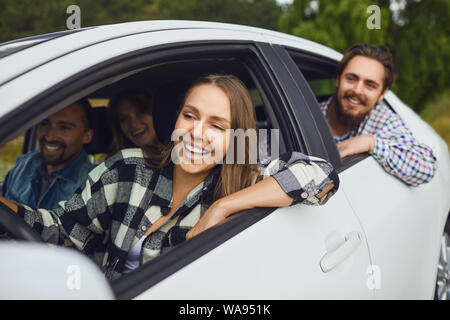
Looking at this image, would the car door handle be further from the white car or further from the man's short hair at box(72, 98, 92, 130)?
the man's short hair at box(72, 98, 92, 130)

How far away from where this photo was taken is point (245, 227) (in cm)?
117

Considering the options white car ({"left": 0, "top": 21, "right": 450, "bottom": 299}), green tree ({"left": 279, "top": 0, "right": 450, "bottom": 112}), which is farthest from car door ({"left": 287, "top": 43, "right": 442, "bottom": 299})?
green tree ({"left": 279, "top": 0, "right": 450, "bottom": 112})

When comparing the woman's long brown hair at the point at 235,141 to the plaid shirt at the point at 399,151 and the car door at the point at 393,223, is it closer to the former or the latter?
the car door at the point at 393,223

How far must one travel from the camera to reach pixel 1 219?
3.18ft

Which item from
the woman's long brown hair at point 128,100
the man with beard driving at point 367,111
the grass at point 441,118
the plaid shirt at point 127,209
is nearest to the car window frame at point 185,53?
the plaid shirt at point 127,209

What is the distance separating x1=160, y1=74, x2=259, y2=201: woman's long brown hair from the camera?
149cm

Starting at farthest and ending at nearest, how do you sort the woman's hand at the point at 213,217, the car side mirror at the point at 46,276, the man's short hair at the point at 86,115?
the man's short hair at the point at 86,115 → the woman's hand at the point at 213,217 → the car side mirror at the point at 46,276

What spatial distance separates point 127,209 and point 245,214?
19.1 inches

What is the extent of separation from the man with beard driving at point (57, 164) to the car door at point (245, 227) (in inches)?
40.0

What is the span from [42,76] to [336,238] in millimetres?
979

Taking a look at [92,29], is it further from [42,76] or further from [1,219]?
[1,219]

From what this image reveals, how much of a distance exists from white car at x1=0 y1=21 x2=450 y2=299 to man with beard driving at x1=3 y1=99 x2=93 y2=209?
1.50ft

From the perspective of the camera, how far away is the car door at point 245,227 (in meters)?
0.94
